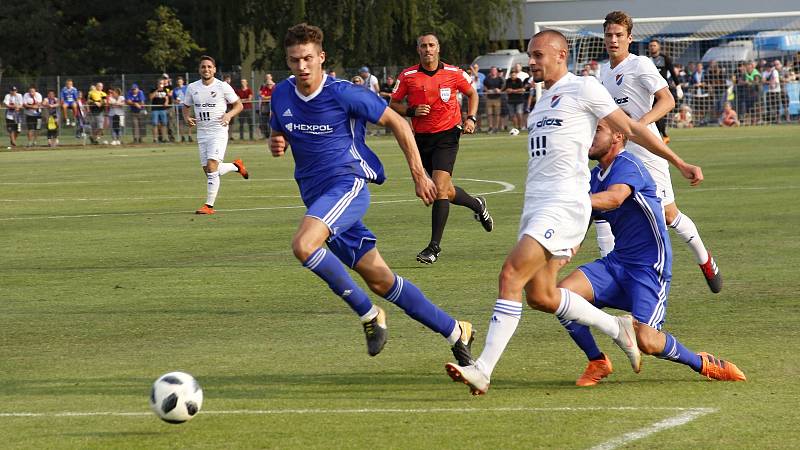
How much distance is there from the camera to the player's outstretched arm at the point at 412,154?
316 inches

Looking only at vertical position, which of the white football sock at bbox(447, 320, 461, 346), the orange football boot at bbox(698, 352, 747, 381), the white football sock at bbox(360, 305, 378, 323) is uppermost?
the white football sock at bbox(360, 305, 378, 323)

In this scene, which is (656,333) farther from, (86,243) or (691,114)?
(691,114)

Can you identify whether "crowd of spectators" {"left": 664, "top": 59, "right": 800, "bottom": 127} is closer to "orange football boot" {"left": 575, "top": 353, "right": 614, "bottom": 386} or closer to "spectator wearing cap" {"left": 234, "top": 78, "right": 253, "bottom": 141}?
"spectator wearing cap" {"left": 234, "top": 78, "right": 253, "bottom": 141}

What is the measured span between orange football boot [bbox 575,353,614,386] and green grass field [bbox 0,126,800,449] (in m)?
0.11

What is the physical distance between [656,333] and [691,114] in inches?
1549

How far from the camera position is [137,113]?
45.2 meters

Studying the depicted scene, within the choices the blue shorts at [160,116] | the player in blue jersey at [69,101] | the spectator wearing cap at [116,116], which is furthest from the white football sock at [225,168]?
the player in blue jersey at [69,101]

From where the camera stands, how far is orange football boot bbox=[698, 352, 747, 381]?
7.52 m

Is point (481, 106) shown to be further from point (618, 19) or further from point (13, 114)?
point (618, 19)

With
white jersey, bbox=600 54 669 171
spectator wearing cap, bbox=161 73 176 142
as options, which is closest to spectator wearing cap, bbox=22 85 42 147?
spectator wearing cap, bbox=161 73 176 142

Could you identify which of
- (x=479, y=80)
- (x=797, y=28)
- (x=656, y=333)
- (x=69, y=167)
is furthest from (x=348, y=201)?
(x=797, y=28)

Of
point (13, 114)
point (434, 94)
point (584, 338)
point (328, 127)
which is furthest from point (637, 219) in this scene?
point (13, 114)

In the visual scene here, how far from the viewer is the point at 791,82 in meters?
44.7

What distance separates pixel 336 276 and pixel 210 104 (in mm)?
13948
